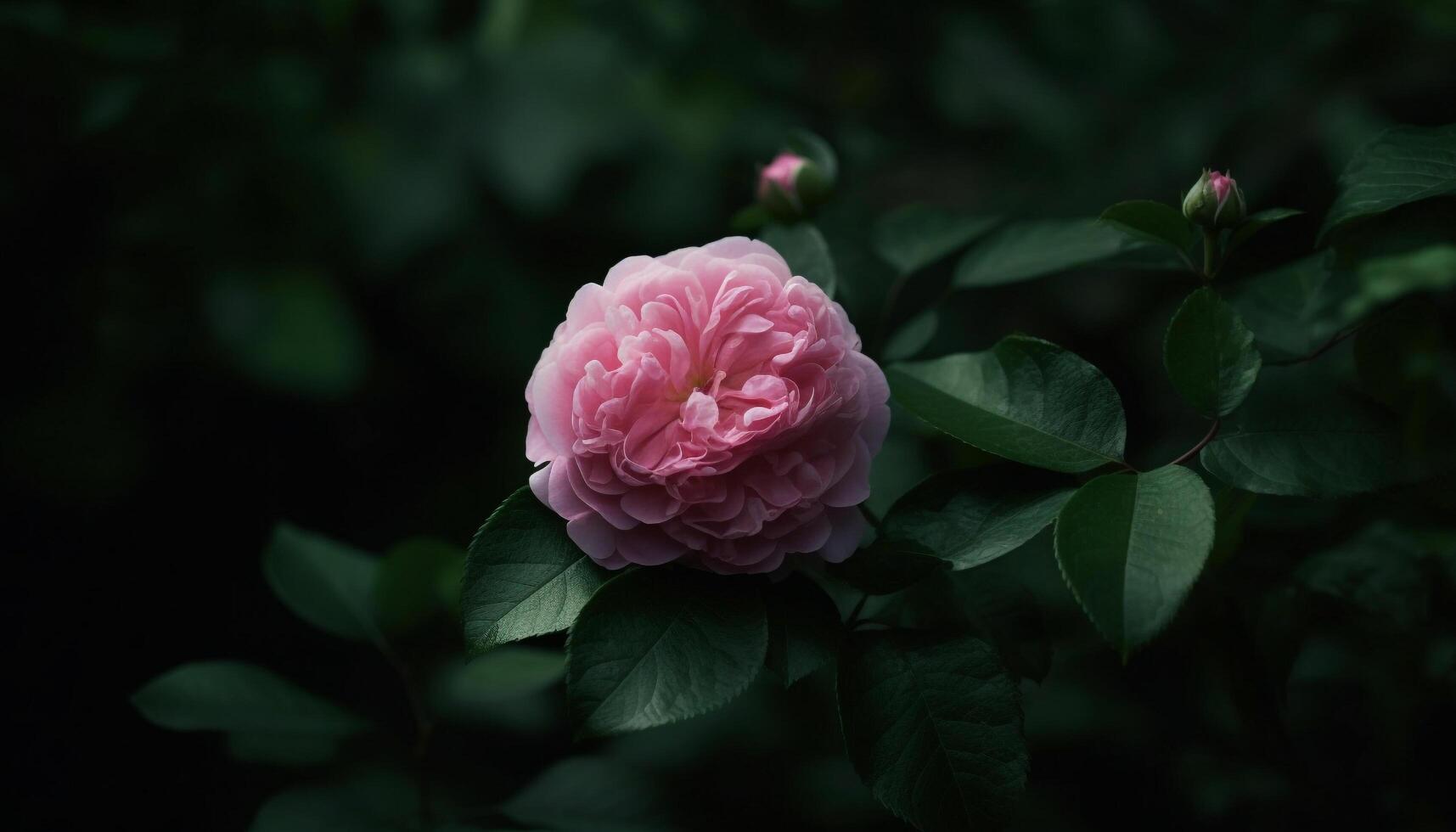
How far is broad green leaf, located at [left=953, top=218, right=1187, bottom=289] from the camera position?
1.86 ft

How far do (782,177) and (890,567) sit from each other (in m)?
0.28

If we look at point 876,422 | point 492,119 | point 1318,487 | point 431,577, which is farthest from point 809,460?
point 492,119

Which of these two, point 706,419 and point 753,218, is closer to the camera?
point 706,419

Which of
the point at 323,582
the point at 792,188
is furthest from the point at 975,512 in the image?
the point at 323,582

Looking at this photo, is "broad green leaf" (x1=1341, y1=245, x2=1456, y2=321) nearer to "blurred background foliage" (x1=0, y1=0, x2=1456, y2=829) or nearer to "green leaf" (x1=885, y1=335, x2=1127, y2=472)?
"green leaf" (x1=885, y1=335, x2=1127, y2=472)

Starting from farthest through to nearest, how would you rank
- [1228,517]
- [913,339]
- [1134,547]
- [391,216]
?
[391,216] → [913,339] → [1228,517] → [1134,547]

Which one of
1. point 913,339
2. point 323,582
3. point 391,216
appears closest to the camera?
point 913,339

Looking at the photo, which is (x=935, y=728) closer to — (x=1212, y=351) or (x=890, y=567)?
(x=890, y=567)

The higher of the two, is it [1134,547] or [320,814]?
[1134,547]

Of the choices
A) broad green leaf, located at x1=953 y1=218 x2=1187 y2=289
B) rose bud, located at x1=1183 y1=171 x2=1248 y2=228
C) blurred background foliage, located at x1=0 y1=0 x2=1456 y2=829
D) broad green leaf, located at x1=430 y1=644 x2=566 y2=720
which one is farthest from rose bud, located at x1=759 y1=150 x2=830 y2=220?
blurred background foliage, located at x1=0 y1=0 x2=1456 y2=829

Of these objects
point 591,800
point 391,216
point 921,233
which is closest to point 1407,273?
point 921,233

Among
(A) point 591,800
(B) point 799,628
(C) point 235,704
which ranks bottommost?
(A) point 591,800

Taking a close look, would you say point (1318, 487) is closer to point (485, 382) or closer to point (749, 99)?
Result: point (749, 99)

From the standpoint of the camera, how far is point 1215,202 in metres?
0.48
